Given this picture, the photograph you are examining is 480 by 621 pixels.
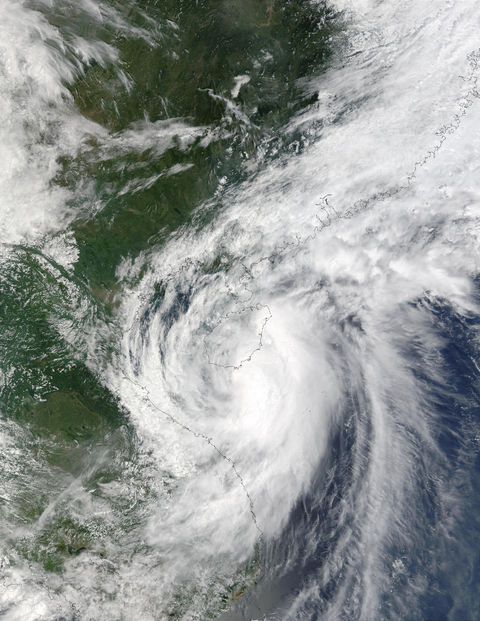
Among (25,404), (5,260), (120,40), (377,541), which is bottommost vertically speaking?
(377,541)

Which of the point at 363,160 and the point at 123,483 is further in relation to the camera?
the point at 123,483

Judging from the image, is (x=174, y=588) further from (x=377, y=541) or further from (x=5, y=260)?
(x=5, y=260)

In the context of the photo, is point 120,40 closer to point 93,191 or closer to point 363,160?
point 93,191

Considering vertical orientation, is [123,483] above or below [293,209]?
below

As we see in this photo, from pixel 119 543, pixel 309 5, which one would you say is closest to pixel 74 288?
pixel 119 543

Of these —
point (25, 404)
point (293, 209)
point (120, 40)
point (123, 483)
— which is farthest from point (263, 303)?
point (120, 40)

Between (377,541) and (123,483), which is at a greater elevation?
(123,483)
